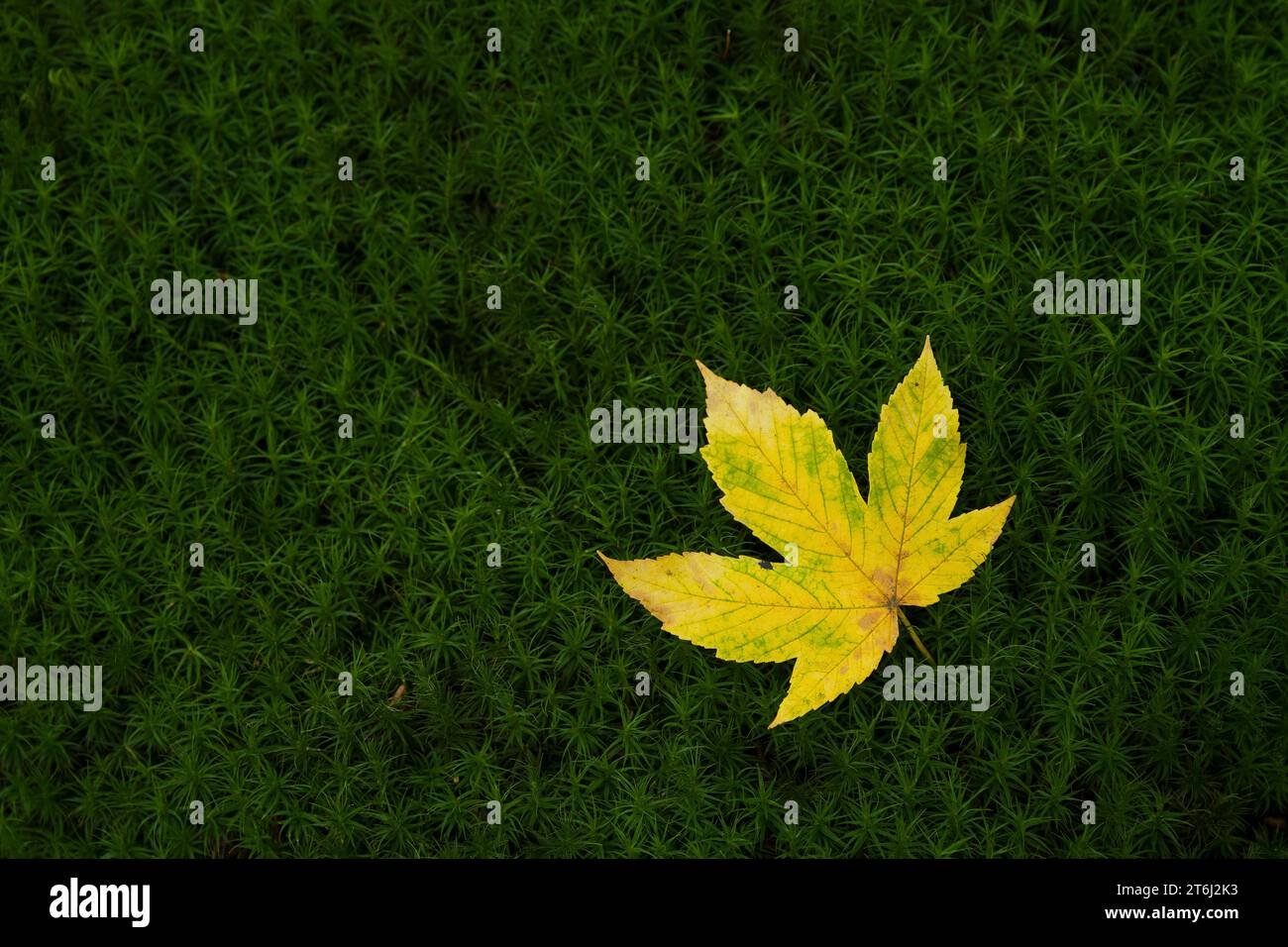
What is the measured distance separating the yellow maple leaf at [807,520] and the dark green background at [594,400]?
442mm

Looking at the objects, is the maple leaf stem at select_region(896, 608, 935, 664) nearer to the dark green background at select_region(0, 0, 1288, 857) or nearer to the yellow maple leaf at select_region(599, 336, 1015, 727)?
the dark green background at select_region(0, 0, 1288, 857)

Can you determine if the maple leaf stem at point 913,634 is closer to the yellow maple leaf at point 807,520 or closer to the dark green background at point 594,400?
the dark green background at point 594,400

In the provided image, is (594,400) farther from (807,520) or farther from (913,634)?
(913,634)

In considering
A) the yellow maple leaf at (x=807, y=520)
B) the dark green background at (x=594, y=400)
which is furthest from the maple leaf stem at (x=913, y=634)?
the yellow maple leaf at (x=807, y=520)

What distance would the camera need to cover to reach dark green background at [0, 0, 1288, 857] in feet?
10.4

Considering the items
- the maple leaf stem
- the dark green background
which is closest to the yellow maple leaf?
the maple leaf stem

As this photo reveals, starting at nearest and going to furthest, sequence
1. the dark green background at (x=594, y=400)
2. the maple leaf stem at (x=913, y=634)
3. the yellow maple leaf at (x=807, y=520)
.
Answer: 1. the yellow maple leaf at (x=807, y=520)
2. the maple leaf stem at (x=913, y=634)
3. the dark green background at (x=594, y=400)

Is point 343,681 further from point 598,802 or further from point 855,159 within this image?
point 855,159

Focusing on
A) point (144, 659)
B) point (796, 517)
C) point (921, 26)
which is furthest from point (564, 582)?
point (921, 26)

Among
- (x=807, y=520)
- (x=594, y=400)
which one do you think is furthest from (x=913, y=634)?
(x=594, y=400)

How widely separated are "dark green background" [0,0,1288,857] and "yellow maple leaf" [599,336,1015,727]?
0.44 meters

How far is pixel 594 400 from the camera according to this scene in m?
3.41

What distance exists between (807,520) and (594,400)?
3.12 ft

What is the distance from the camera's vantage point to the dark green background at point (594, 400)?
10.4 feet
